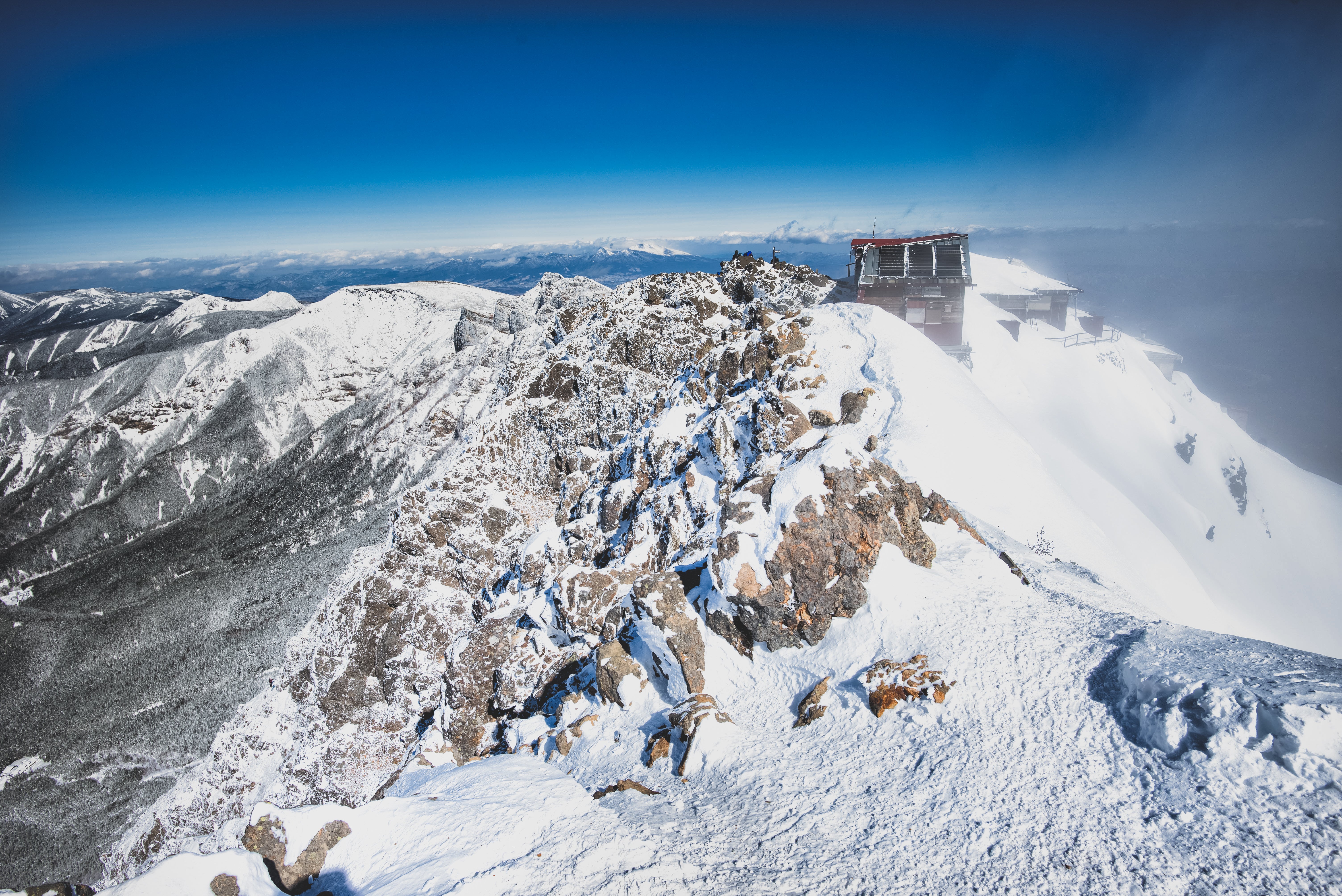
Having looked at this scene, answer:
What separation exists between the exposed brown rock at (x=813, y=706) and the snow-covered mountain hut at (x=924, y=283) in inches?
1531

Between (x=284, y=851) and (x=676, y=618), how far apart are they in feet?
35.6

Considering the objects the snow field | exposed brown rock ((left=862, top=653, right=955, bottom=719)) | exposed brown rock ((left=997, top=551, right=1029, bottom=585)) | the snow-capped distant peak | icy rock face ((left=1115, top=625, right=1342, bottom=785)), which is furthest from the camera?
the snow-capped distant peak

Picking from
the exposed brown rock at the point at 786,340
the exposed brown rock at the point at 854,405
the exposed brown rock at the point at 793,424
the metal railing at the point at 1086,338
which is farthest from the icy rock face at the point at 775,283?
the metal railing at the point at 1086,338

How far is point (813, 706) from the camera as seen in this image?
13750 millimetres

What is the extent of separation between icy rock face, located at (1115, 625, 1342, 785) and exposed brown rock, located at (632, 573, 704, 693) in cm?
1061

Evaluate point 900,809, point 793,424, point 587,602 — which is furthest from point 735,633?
point 793,424

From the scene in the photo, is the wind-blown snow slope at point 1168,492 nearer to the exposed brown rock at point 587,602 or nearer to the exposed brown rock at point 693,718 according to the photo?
the exposed brown rock at point 693,718

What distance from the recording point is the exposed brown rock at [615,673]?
17.5 m

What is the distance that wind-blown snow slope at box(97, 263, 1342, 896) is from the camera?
8828 millimetres

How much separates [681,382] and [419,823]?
2989 cm

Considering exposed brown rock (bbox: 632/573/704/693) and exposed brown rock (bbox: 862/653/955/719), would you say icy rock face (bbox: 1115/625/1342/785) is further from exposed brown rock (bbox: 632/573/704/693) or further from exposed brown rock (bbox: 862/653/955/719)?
exposed brown rock (bbox: 632/573/704/693)

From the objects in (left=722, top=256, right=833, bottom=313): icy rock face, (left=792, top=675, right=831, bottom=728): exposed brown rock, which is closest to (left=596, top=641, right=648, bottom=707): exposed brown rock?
(left=792, top=675, right=831, bottom=728): exposed brown rock

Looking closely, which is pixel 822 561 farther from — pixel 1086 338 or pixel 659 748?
pixel 1086 338

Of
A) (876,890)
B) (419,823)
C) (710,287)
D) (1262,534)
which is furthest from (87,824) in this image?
(1262,534)
